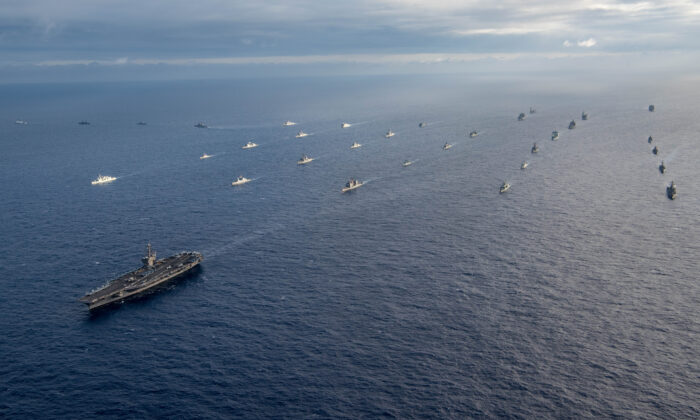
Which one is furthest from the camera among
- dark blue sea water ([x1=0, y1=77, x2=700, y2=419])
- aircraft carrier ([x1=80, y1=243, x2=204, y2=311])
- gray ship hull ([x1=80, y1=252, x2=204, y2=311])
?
aircraft carrier ([x1=80, y1=243, x2=204, y2=311])

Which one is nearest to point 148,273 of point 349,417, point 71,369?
point 71,369

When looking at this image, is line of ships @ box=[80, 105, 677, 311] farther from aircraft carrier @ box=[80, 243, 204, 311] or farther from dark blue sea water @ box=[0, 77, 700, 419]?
A: dark blue sea water @ box=[0, 77, 700, 419]

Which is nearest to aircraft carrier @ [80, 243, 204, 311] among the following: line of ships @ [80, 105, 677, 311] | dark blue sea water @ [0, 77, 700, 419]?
line of ships @ [80, 105, 677, 311]

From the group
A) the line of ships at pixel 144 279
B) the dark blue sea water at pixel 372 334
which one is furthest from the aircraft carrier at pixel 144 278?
the dark blue sea water at pixel 372 334

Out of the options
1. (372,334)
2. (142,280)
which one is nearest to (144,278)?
(142,280)

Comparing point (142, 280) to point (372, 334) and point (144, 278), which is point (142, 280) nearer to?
point (144, 278)

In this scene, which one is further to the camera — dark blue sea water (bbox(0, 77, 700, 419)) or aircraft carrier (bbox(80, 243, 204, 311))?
aircraft carrier (bbox(80, 243, 204, 311))

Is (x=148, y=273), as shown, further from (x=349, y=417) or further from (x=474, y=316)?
(x=474, y=316)
